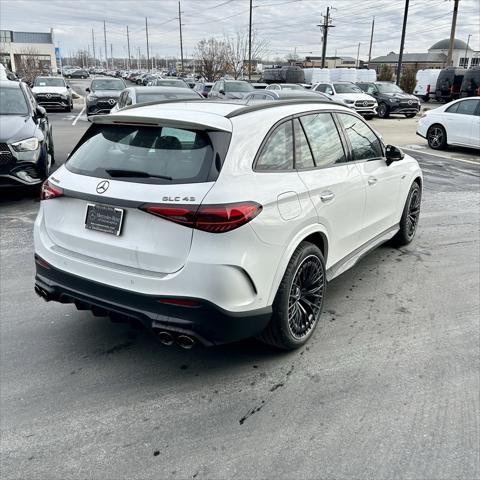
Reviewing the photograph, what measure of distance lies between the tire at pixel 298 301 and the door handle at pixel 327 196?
350 mm

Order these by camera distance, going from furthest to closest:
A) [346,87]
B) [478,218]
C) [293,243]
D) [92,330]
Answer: [346,87] → [478,218] → [92,330] → [293,243]

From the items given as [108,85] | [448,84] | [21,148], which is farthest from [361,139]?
[448,84]

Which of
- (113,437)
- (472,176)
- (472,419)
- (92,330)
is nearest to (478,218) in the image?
(472,176)

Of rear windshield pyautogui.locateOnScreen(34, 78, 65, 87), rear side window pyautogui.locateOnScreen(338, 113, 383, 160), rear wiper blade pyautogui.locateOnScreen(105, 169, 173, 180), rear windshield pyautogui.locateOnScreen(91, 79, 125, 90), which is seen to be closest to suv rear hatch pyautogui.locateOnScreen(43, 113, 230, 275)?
rear wiper blade pyautogui.locateOnScreen(105, 169, 173, 180)

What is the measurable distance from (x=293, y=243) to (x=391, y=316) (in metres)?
1.47

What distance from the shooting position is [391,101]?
2417 centimetres

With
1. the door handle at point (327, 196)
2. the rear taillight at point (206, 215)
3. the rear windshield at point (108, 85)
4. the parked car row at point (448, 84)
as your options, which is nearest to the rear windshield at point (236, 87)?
the rear windshield at point (108, 85)

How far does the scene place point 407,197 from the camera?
542cm

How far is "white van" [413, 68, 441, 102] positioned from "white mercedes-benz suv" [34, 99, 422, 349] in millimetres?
34988

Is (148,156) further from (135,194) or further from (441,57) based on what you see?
(441,57)

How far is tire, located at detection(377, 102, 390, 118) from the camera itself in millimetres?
24581

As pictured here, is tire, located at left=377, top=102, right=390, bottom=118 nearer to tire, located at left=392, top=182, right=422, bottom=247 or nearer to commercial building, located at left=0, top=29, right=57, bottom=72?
tire, located at left=392, top=182, right=422, bottom=247

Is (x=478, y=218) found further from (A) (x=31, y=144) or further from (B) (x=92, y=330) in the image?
(A) (x=31, y=144)

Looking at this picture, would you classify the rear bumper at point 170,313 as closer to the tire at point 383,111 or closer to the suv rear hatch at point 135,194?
the suv rear hatch at point 135,194
